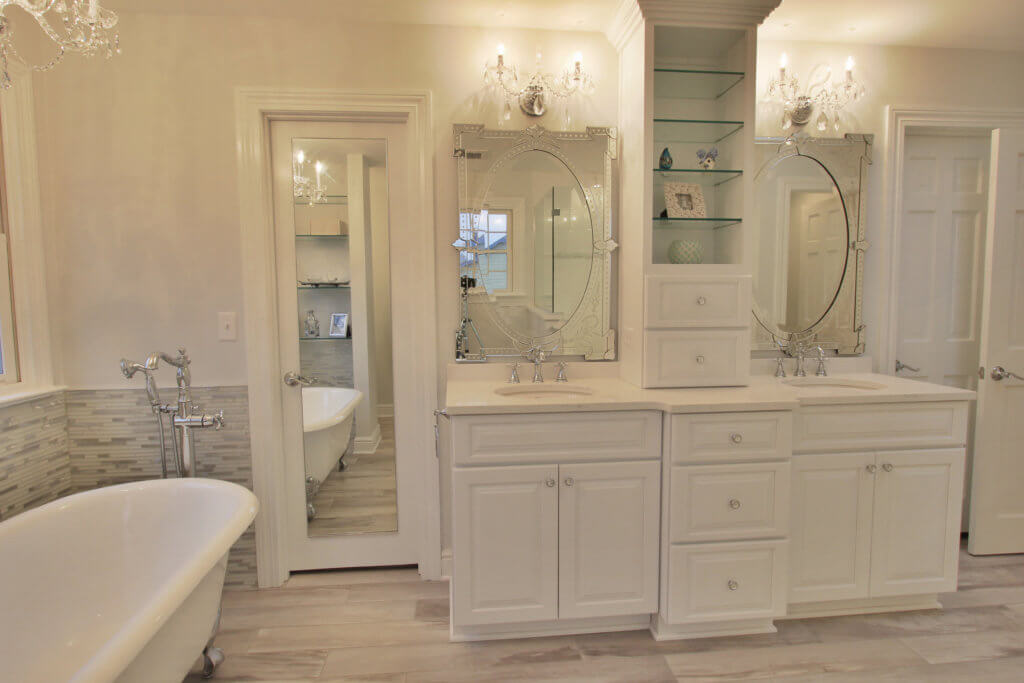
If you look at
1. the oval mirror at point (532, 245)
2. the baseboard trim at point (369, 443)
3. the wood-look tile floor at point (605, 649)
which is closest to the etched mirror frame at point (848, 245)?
the oval mirror at point (532, 245)

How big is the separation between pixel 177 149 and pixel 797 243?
2804 mm

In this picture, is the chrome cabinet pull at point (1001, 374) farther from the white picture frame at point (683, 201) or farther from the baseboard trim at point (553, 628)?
the baseboard trim at point (553, 628)

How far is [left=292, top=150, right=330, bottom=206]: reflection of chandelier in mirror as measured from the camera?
223 centimetres

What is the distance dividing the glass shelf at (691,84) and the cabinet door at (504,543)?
1684 mm

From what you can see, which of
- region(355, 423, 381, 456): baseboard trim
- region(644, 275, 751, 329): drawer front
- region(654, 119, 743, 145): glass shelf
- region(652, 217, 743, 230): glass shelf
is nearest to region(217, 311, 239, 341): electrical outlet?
region(355, 423, 381, 456): baseboard trim

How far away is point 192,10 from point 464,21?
1105 millimetres

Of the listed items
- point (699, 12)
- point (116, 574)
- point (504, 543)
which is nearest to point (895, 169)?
point (699, 12)

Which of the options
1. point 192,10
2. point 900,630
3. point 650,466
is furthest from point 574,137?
point 900,630

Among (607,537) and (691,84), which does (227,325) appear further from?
(691,84)

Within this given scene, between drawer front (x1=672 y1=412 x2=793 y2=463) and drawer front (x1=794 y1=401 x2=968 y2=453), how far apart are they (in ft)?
0.37

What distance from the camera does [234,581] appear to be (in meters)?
2.24

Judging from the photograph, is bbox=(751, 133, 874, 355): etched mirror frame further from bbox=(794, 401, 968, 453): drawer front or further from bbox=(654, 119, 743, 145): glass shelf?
bbox=(794, 401, 968, 453): drawer front

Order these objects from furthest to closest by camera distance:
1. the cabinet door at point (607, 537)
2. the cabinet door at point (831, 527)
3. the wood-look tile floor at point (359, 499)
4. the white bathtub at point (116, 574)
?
the wood-look tile floor at point (359, 499)
the cabinet door at point (831, 527)
the cabinet door at point (607, 537)
the white bathtub at point (116, 574)

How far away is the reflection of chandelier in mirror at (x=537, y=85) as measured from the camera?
2.18 metres
